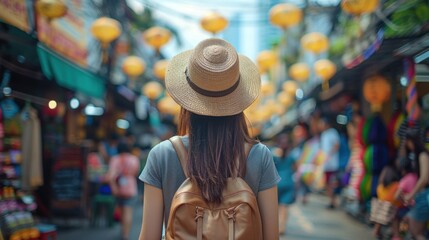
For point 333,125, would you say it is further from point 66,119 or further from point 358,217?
point 66,119

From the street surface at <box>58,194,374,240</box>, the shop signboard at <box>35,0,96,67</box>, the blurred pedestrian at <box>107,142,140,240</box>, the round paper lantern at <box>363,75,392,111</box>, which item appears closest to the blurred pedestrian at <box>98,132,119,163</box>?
the street surface at <box>58,194,374,240</box>

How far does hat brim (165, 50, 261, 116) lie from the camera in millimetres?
2357

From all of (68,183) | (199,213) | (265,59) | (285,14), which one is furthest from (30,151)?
(265,59)

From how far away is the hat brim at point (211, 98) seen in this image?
2357 millimetres

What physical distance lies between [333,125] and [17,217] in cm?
1299

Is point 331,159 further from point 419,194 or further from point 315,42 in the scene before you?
point 419,194

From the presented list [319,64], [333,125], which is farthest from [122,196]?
[333,125]

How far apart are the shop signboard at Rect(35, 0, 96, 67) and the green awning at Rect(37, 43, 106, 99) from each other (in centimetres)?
198

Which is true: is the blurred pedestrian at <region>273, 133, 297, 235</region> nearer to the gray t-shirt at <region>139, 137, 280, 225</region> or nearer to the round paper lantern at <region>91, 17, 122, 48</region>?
the round paper lantern at <region>91, 17, 122, 48</region>

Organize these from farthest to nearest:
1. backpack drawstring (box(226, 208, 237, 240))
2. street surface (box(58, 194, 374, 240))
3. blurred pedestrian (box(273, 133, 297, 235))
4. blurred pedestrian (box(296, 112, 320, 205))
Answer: blurred pedestrian (box(296, 112, 320, 205)) → blurred pedestrian (box(273, 133, 297, 235)) → street surface (box(58, 194, 374, 240)) → backpack drawstring (box(226, 208, 237, 240))

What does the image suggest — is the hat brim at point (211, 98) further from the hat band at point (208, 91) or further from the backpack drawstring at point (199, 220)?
the backpack drawstring at point (199, 220)

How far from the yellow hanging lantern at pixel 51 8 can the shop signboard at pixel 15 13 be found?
468 millimetres

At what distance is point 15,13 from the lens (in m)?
8.68

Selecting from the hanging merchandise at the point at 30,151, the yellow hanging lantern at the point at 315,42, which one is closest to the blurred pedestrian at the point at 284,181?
the yellow hanging lantern at the point at 315,42
